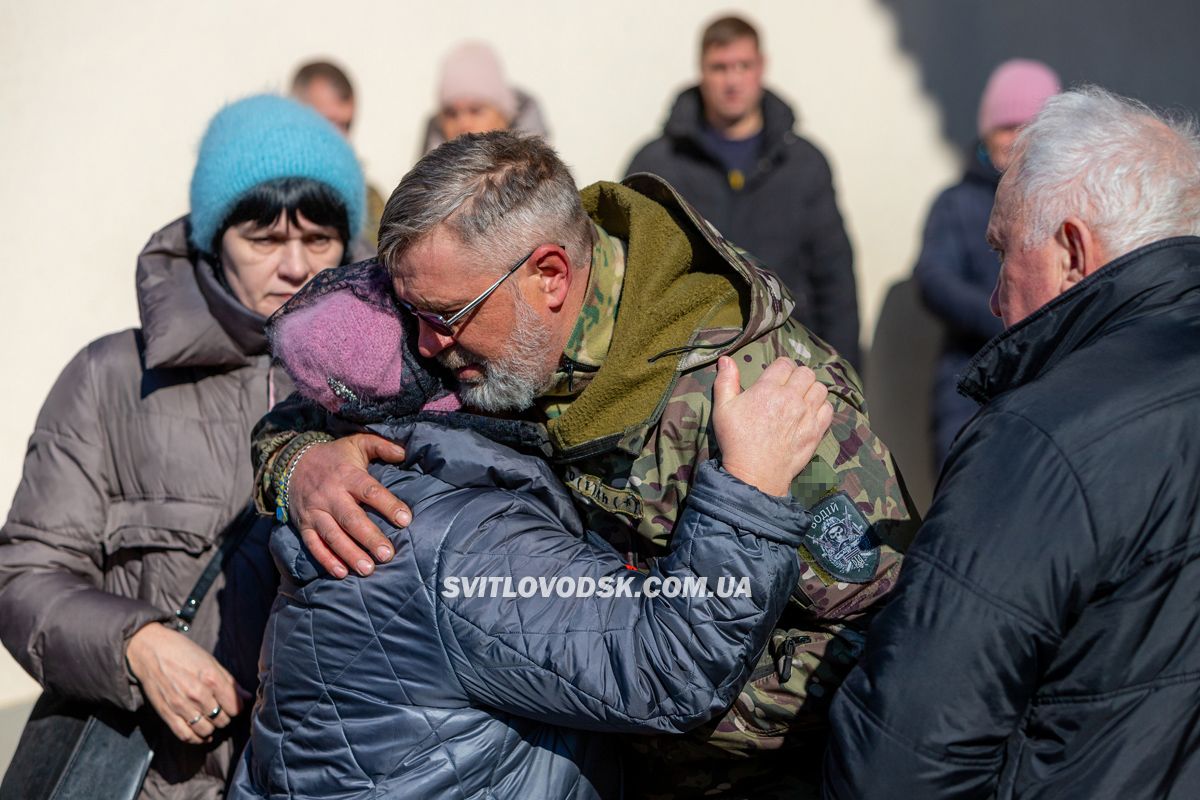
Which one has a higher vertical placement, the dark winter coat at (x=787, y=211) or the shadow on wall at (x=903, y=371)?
the dark winter coat at (x=787, y=211)

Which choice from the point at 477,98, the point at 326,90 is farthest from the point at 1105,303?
the point at 326,90

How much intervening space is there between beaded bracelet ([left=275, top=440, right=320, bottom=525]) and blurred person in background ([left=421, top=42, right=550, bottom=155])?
2.83 metres

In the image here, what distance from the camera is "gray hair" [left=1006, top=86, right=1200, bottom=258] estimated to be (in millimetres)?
1754

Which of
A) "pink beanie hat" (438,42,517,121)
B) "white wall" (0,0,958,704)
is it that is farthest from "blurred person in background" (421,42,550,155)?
"white wall" (0,0,958,704)

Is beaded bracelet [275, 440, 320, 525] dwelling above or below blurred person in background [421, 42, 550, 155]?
below

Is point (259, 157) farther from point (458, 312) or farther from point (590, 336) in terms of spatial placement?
point (590, 336)

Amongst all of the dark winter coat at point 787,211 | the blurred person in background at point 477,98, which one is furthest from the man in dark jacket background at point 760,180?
the blurred person in background at point 477,98

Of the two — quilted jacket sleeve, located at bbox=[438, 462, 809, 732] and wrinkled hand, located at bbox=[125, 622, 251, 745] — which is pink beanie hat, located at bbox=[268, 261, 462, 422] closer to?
quilted jacket sleeve, located at bbox=[438, 462, 809, 732]

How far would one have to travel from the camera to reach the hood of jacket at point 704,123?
4.77 m

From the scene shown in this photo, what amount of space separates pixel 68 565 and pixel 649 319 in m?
1.35

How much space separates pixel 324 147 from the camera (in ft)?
9.18

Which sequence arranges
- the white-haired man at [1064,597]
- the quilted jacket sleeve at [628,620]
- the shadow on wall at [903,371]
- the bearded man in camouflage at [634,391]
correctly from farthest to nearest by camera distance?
Answer: the shadow on wall at [903,371] → the bearded man in camouflage at [634,391] → the quilted jacket sleeve at [628,620] → the white-haired man at [1064,597]

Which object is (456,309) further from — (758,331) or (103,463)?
(103,463)

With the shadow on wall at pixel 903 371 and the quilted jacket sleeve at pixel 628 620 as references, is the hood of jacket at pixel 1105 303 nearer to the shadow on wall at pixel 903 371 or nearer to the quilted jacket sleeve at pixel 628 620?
the quilted jacket sleeve at pixel 628 620
